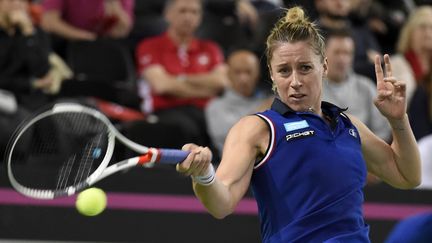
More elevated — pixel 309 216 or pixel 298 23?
pixel 298 23

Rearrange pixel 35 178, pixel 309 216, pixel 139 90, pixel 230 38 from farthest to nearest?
pixel 230 38 < pixel 139 90 < pixel 35 178 < pixel 309 216

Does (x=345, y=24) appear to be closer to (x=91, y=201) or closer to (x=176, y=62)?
(x=176, y=62)

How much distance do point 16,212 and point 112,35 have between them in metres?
2.07

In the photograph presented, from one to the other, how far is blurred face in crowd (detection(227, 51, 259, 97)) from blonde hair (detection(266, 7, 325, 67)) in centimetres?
333

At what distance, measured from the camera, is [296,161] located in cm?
371

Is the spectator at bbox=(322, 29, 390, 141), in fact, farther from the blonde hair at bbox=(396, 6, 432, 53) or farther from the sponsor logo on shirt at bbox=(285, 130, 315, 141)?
the sponsor logo on shirt at bbox=(285, 130, 315, 141)

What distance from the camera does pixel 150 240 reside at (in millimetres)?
6785

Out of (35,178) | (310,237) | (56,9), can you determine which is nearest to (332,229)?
(310,237)

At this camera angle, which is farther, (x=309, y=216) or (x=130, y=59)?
(x=130, y=59)

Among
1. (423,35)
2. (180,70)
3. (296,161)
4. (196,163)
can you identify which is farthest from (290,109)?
(423,35)

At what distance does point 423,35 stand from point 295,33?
13.8 feet

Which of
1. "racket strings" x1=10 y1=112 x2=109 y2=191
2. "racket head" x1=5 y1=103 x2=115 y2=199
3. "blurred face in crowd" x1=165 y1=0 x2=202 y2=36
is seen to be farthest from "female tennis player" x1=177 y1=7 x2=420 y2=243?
"blurred face in crowd" x1=165 y1=0 x2=202 y2=36

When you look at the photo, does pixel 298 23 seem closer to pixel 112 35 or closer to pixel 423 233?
pixel 423 233

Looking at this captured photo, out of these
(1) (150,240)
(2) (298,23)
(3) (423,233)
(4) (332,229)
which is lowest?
(1) (150,240)
